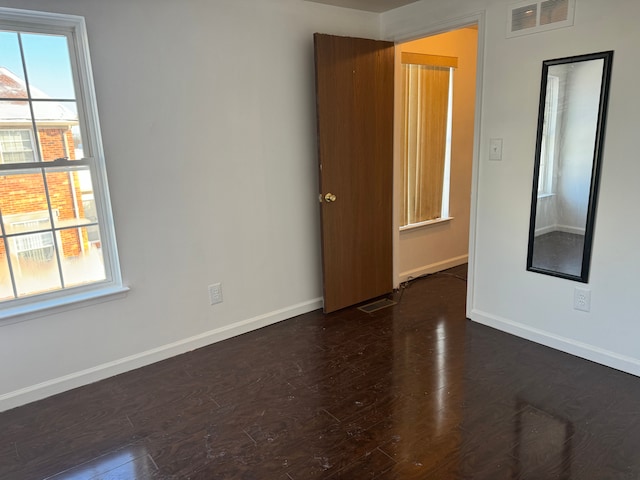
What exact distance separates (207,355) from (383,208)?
184 centimetres

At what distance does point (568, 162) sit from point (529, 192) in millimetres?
295

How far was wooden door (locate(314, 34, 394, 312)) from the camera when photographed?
318cm

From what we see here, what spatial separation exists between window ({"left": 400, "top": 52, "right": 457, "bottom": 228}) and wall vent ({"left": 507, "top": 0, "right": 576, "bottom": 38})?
1194 millimetres

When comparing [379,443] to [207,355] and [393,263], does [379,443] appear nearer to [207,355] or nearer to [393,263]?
[207,355]

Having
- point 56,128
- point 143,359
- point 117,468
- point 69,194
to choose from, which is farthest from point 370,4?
point 117,468

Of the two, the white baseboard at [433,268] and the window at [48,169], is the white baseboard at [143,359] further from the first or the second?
the white baseboard at [433,268]

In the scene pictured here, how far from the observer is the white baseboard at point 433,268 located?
13.8ft

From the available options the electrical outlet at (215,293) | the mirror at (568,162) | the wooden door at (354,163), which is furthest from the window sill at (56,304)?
the mirror at (568,162)

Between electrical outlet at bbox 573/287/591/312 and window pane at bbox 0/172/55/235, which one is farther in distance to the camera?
electrical outlet at bbox 573/287/591/312

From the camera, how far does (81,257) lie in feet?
8.38

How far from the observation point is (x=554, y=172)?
2693 mm

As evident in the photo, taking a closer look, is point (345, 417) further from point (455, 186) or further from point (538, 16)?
point (455, 186)

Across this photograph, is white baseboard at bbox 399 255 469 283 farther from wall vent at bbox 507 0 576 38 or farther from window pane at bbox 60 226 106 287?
window pane at bbox 60 226 106 287

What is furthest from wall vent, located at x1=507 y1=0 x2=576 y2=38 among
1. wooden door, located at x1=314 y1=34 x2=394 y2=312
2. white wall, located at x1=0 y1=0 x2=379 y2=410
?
white wall, located at x1=0 y1=0 x2=379 y2=410
